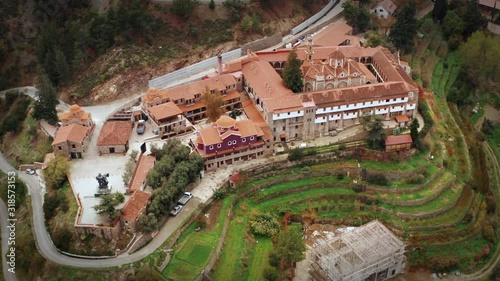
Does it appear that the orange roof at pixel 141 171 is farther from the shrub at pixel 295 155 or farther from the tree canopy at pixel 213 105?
the shrub at pixel 295 155

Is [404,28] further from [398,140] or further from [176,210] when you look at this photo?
[176,210]

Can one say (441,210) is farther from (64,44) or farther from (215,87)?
(64,44)

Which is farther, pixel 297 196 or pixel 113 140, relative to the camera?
pixel 113 140

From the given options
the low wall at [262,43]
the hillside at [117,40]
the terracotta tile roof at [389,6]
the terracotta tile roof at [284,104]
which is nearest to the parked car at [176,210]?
the terracotta tile roof at [284,104]

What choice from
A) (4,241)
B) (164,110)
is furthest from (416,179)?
(4,241)

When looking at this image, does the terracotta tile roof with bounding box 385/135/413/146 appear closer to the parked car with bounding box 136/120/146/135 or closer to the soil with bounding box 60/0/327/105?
the soil with bounding box 60/0/327/105
